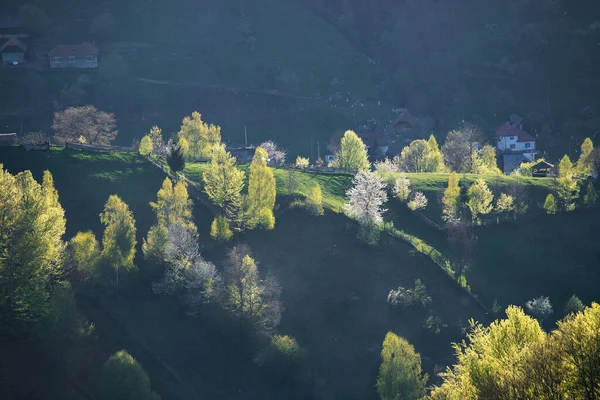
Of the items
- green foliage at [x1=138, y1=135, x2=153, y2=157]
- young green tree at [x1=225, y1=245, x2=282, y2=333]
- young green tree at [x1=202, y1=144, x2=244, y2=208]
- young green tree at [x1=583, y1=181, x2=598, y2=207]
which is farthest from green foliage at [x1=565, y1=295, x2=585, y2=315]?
green foliage at [x1=138, y1=135, x2=153, y2=157]

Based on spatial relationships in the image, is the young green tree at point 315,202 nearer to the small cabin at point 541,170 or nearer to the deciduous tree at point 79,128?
the deciduous tree at point 79,128

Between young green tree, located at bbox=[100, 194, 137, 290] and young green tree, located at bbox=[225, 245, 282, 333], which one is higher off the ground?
young green tree, located at bbox=[100, 194, 137, 290]

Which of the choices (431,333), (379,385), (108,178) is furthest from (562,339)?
(108,178)

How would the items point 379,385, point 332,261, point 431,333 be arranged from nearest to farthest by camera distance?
point 379,385, point 431,333, point 332,261

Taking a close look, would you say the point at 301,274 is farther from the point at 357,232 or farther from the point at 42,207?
the point at 42,207

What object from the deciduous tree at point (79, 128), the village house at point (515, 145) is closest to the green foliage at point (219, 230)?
the deciduous tree at point (79, 128)

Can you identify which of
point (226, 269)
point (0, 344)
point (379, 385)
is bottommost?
point (379, 385)

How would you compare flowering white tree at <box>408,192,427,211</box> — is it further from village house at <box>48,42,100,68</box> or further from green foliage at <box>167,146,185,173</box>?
village house at <box>48,42,100,68</box>
